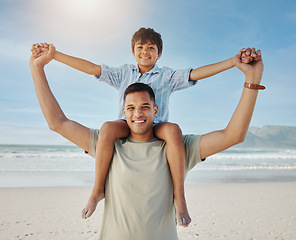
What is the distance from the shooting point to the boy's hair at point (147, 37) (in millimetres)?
2785

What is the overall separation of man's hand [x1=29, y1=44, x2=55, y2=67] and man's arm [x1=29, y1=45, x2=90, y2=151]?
0.02m

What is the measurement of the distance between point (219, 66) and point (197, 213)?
447 cm

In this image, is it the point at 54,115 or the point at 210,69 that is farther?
the point at 210,69

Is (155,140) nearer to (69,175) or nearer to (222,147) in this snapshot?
(222,147)

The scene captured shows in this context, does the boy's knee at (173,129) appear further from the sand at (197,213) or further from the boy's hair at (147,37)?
the sand at (197,213)

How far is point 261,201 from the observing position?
7.16m

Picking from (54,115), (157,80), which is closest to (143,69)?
(157,80)

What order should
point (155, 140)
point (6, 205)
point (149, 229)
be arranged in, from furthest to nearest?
point (6, 205) < point (155, 140) < point (149, 229)

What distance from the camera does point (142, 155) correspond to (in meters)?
2.19

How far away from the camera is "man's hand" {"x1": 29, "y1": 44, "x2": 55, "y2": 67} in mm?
2365

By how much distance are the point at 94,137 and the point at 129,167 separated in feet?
1.27

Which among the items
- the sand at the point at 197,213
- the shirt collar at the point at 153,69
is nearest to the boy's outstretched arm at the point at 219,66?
the shirt collar at the point at 153,69

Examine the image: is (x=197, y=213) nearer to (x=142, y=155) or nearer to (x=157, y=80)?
(x=157, y=80)

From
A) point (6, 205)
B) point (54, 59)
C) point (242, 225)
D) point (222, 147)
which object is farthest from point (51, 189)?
point (222, 147)
